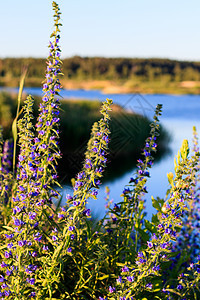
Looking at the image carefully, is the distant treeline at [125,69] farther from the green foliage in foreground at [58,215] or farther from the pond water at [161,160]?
the green foliage in foreground at [58,215]

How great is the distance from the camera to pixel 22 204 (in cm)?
235

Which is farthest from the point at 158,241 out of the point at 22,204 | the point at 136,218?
the point at 22,204

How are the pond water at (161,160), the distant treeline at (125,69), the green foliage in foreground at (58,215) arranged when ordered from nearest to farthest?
the green foliage in foreground at (58,215)
the pond water at (161,160)
the distant treeline at (125,69)

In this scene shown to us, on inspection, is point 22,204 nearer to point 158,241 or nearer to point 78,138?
point 158,241

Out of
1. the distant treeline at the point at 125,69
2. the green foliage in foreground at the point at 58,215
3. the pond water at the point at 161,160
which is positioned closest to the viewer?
the green foliage in foreground at the point at 58,215

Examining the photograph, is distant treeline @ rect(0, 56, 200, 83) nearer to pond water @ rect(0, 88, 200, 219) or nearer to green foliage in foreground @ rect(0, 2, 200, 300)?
pond water @ rect(0, 88, 200, 219)

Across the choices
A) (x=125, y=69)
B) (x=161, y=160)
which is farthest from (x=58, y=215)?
(x=125, y=69)

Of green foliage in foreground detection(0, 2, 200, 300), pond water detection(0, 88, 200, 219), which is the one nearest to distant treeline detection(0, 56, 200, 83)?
pond water detection(0, 88, 200, 219)

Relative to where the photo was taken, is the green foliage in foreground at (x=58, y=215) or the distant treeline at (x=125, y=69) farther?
the distant treeline at (x=125, y=69)

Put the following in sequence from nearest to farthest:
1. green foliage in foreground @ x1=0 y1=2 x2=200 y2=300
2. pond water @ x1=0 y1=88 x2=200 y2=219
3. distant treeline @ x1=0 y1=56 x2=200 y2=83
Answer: green foliage in foreground @ x1=0 y1=2 x2=200 y2=300 < pond water @ x1=0 y1=88 x2=200 y2=219 < distant treeline @ x1=0 y1=56 x2=200 y2=83

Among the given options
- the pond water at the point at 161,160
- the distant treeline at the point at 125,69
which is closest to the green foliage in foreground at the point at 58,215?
the pond water at the point at 161,160

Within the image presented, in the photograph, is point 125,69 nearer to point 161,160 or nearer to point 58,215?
point 161,160

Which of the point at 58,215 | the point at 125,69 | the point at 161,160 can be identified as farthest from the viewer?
the point at 125,69

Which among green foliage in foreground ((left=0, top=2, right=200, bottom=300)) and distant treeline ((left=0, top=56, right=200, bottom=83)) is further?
distant treeline ((left=0, top=56, right=200, bottom=83))
